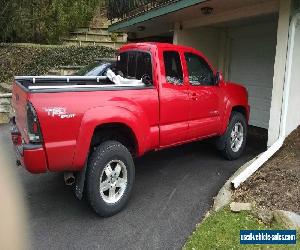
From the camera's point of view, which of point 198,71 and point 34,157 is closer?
point 34,157

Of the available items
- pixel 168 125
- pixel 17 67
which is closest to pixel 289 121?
pixel 168 125

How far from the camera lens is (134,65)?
6098 millimetres

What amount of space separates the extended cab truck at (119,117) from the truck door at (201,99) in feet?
0.05

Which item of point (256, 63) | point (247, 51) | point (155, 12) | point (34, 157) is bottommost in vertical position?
point (34, 157)

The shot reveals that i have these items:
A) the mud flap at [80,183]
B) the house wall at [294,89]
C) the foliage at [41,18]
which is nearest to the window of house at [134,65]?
the mud flap at [80,183]

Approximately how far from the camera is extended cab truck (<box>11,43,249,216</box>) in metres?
4.24

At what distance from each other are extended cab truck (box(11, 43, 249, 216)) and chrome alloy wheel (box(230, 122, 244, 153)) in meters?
0.13

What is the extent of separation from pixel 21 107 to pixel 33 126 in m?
0.59

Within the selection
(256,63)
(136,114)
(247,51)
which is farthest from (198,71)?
(247,51)

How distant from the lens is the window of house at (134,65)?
576 cm

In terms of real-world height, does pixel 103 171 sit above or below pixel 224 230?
above

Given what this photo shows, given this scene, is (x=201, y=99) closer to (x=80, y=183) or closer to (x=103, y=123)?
(x=103, y=123)

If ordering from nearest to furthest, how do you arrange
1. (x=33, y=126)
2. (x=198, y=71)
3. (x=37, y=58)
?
(x=33, y=126)
(x=198, y=71)
(x=37, y=58)

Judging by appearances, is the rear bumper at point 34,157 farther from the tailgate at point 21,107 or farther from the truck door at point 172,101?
the truck door at point 172,101
